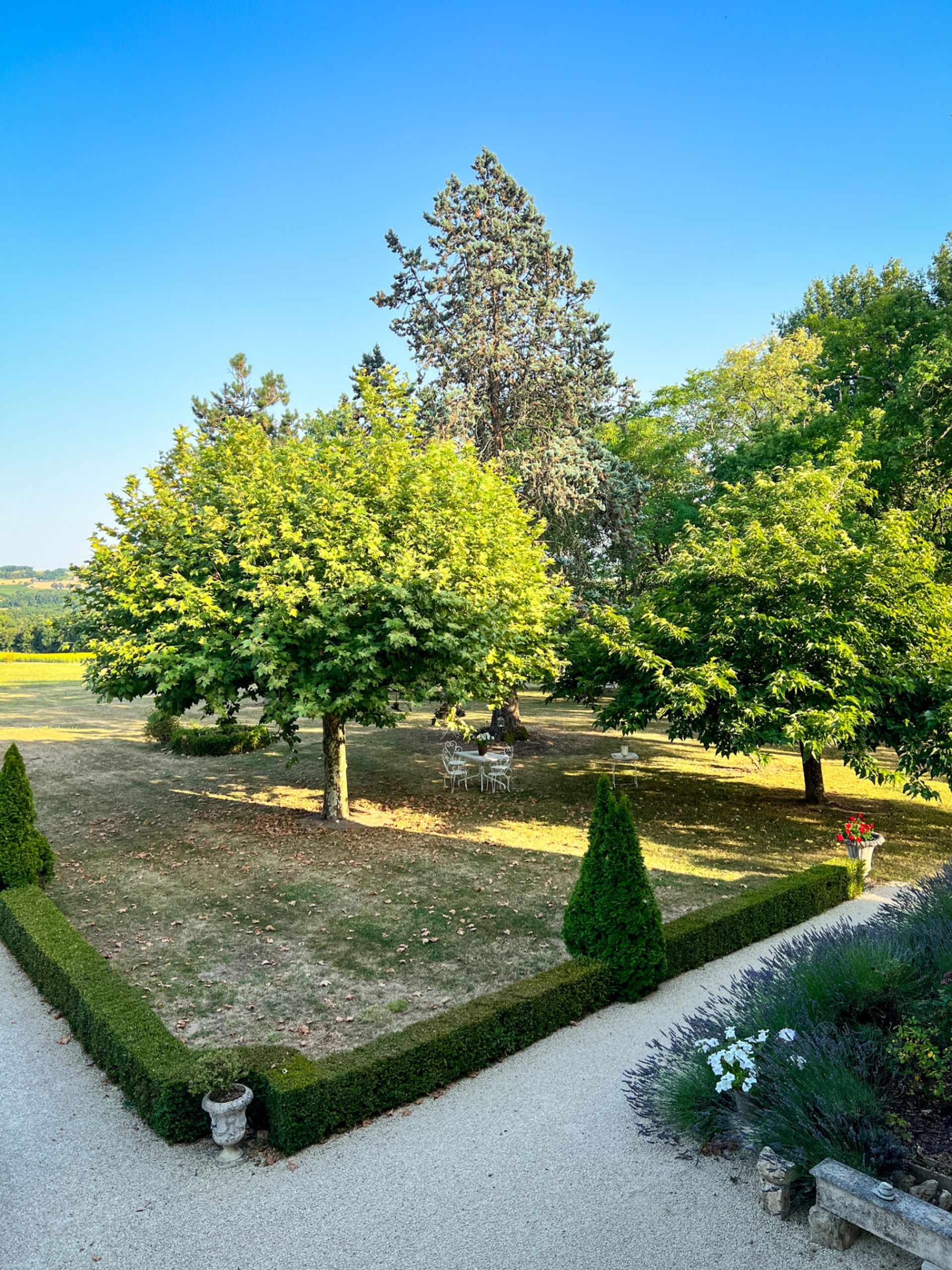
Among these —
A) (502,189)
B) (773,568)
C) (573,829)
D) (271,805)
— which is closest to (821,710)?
(773,568)

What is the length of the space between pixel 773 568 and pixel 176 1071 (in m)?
12.2

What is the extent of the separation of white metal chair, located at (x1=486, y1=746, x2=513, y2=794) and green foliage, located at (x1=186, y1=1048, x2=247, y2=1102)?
12.1 m

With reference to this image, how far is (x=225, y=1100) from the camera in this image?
589cm

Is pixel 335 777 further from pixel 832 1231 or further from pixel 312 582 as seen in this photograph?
pixel 832 1231

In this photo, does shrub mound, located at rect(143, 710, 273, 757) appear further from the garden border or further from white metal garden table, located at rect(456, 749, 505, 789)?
the garden border

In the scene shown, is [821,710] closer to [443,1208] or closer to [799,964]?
[799,964]

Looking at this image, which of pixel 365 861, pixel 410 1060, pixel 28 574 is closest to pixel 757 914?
pixel 410 1060

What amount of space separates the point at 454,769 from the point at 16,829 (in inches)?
400

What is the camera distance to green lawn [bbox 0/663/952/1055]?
8820 millimetres

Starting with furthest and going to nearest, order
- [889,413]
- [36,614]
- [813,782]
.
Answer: [36,614] < [889,413] < [813,782]

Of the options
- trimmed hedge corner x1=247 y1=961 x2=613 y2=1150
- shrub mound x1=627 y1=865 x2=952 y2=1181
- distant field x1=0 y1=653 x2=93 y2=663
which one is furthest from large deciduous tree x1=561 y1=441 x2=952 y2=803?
distant field x1=0 y1=653 x2=93 y2=663

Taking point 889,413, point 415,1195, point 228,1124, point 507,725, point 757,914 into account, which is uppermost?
point 889,413

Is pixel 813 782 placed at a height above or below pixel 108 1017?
above

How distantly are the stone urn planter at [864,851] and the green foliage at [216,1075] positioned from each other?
9.78m
